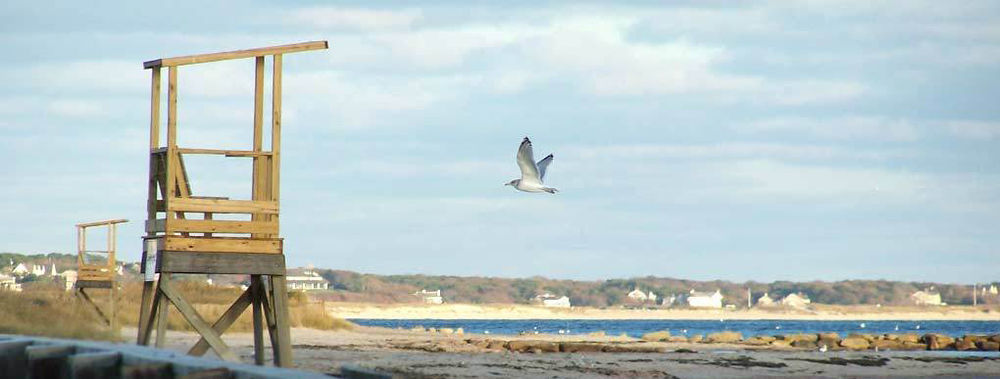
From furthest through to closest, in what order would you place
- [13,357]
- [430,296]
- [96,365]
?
[430,296] → [13,357] → [96,365]

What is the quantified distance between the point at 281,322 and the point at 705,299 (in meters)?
152

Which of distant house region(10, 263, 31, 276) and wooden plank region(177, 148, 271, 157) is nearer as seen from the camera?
wooden plank region(177, 148, 271, 157)

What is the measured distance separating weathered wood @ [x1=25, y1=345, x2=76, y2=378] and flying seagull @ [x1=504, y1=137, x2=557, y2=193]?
45.3 ft

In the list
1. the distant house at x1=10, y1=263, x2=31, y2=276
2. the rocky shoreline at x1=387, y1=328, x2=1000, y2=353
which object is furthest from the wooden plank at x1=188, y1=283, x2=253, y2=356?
the distant house at x1=10, y1=263, x2=31, y2=276

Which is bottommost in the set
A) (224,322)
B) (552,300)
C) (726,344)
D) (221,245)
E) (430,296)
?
(726,344)

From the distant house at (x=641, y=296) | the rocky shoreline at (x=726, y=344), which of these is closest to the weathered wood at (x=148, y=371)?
the rocky shoreline at (x=726, y=344)

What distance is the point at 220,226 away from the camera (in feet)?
57.2

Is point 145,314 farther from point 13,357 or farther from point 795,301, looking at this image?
point 795,301

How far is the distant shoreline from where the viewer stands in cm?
13475

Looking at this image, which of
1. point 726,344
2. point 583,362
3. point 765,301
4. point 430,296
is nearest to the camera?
point 583,362

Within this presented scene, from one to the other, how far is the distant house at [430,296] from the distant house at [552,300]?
417 inches

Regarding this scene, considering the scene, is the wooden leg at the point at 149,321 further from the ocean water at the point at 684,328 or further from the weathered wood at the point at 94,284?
the ocean water at the point at 684,328

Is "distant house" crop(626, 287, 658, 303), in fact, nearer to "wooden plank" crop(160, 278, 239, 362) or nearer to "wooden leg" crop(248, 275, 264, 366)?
"wooden leg" crop(248, 275, 264, 366)

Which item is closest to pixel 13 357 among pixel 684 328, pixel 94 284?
pixel 94 284
